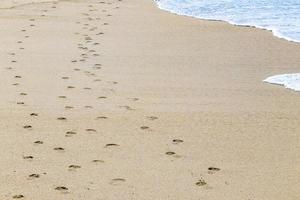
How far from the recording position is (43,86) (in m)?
8.33

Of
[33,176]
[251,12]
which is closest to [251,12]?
[251,12]

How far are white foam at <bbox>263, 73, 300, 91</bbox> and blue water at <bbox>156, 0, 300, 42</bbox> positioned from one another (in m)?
2.86

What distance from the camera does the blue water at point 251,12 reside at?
43.2 feet

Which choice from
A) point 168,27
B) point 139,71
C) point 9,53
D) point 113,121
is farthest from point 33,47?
point 113,121

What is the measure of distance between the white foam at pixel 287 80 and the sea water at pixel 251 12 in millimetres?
2859

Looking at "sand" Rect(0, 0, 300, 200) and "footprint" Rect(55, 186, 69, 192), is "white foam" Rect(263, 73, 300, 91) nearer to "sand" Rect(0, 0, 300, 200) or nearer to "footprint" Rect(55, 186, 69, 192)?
"sand" Rect(0, 0, 300, 200)

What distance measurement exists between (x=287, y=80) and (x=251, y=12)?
670cm

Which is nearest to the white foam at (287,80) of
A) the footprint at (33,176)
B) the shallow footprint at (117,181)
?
the shallow footprint at (117,181)

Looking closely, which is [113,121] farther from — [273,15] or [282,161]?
[273,15]

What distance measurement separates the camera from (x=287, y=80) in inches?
351

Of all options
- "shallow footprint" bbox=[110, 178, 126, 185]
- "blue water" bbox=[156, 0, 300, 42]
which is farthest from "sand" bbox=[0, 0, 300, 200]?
"blue water" bbox=[156, 0, 300, 42]

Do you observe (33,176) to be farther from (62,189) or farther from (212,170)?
(212,170)

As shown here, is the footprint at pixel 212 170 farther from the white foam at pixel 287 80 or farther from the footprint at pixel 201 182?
the white foam at pixel 287 80

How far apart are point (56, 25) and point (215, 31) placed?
335 cm
